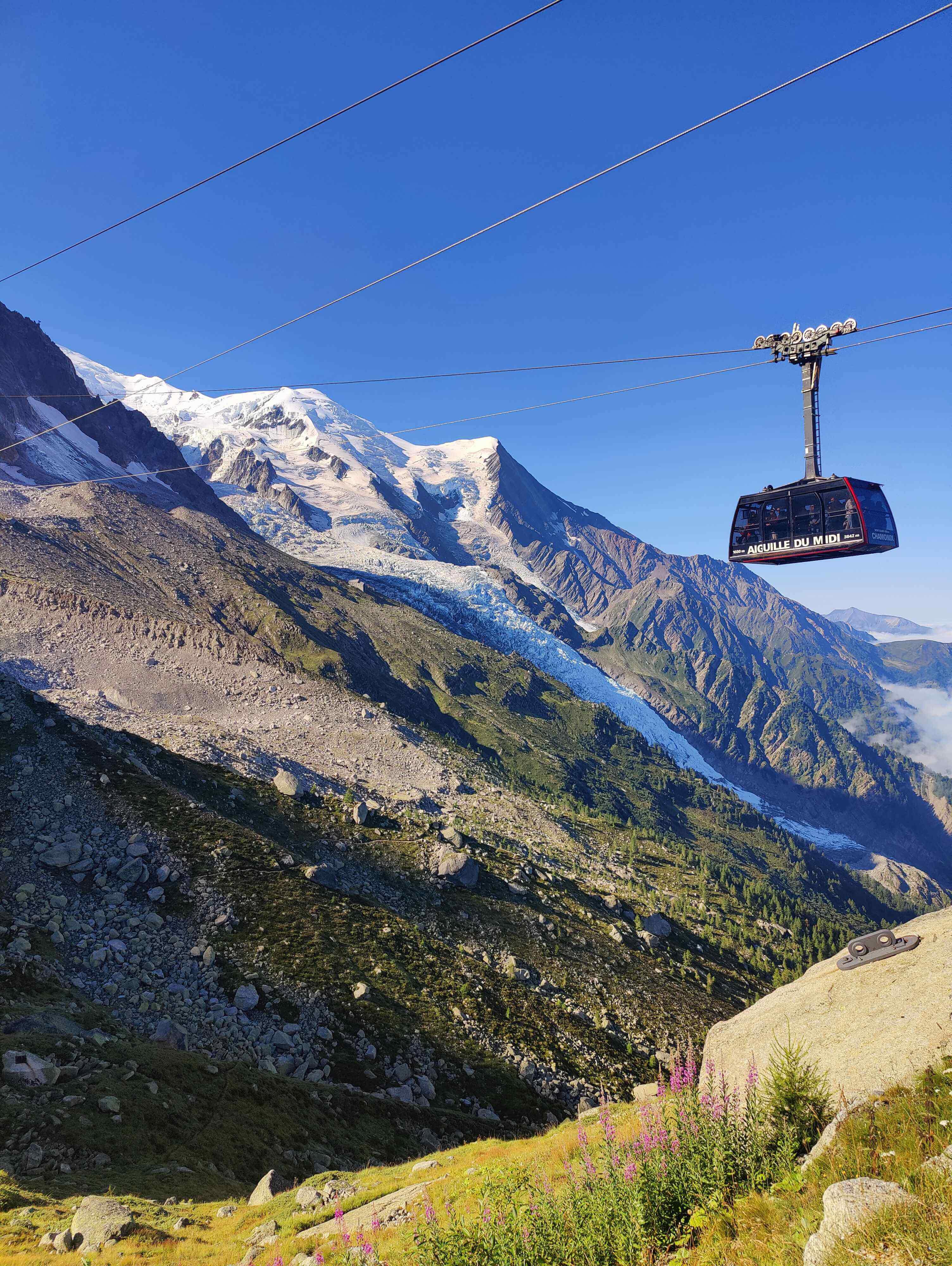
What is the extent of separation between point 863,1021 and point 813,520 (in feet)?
65.9

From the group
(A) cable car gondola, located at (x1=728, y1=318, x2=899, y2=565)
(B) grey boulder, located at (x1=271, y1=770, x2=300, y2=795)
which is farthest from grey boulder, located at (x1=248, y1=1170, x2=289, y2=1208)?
(B) grey boulder, located at (x1=271, y1=770, x2=300, y2=795)

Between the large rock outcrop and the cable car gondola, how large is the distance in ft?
49.0

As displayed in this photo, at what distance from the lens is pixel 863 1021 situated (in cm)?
1201

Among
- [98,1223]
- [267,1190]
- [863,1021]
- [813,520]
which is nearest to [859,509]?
[813,520]

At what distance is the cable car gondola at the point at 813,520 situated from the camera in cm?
2456

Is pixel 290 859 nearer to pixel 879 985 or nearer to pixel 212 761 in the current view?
pixel 212 761

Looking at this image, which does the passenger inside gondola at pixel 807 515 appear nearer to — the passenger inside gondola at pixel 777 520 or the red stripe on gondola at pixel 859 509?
the passenger inside gondola at pixel 777 520

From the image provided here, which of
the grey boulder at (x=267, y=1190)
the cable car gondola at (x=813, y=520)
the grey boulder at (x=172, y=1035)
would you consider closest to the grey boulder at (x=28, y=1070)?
the grey boulder at (x=172, y=1035)

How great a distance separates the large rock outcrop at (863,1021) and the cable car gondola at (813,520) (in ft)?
49.0

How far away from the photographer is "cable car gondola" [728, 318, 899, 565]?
80.6ft

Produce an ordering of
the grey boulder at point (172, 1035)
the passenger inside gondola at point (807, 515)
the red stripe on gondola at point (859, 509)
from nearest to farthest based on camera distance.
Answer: the grey boulder at point (172, 1035)
the red stripe on gondola at point (859, 509)
the passenger inside gondola at point (807, 515)

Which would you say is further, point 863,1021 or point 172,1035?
point 172,1035

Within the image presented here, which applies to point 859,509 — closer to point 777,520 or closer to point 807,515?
point 807,515

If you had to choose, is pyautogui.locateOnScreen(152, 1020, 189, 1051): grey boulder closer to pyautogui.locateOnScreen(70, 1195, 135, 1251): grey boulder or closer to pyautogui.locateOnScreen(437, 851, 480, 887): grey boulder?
pyautogui.locateOnScreen(70, 1195, 135, 1251): grey boulder
